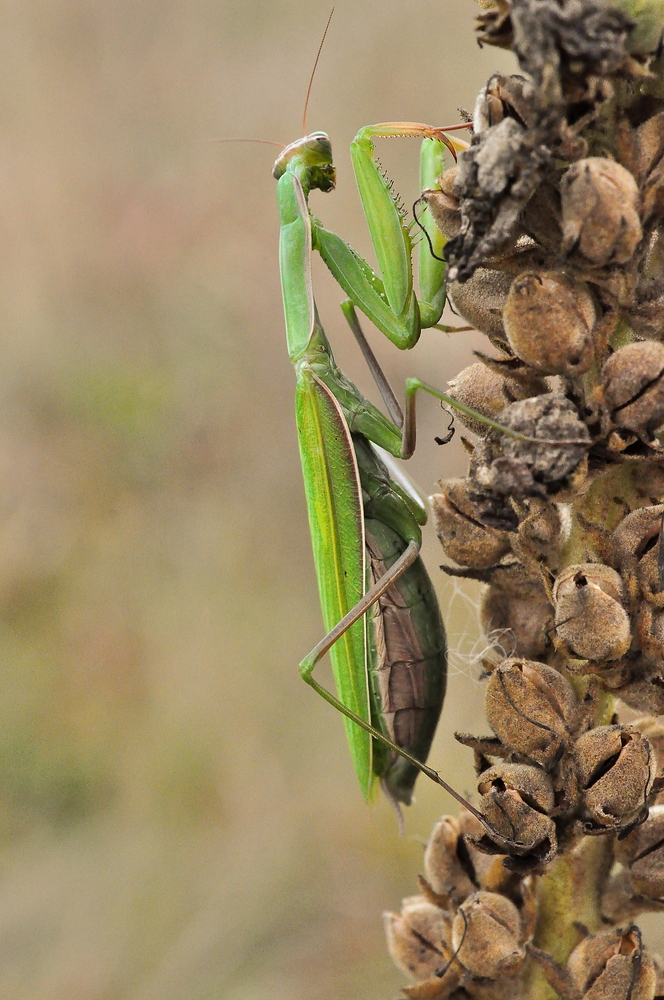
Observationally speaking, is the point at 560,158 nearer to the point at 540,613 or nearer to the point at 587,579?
the point at 587,579

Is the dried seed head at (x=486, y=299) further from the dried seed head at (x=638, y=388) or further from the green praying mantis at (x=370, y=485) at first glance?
the green praying mantis at (x=370, y=485)

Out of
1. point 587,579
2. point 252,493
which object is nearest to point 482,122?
Result: point 587,579

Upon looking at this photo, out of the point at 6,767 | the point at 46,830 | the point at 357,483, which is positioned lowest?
the point at 46,830

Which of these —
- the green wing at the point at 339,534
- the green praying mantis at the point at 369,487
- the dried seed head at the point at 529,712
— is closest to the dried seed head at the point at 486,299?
the dried seed head at the point at 529,712

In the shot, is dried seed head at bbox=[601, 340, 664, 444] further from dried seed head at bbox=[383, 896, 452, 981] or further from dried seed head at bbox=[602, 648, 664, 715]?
dried seed head at bbox=[383, 896, 452, 981]

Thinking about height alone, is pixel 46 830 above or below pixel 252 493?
below

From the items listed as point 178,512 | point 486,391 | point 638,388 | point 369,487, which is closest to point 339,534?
point 369,487
